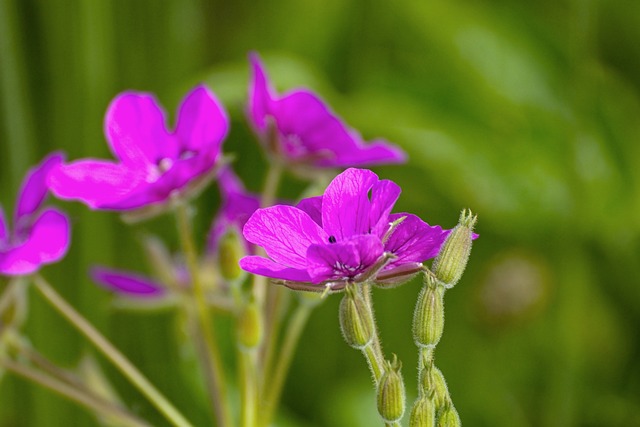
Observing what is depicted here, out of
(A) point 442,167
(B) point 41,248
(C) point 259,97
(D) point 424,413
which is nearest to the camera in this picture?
(D) point 424,413

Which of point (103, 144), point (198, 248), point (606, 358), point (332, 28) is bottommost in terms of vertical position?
point (606, 358)

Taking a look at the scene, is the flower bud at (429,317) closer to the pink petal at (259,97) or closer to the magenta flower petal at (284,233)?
the magenta flower petal at (284,233)

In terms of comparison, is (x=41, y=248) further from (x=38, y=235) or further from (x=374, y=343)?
(x=374, y=343)

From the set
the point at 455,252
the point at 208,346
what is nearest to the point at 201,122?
the point at 208,346

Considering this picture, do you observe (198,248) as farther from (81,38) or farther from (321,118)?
(321,118)

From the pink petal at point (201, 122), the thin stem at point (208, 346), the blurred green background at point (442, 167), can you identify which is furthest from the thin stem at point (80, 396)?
the blurred green background at point (442, 167)

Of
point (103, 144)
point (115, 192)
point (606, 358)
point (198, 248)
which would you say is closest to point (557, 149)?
point (606, 358)

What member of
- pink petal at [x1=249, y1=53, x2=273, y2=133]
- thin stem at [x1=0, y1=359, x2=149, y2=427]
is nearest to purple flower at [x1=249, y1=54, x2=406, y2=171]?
pink petal at [x1=249, y1=53, x2=273, y2=133]
